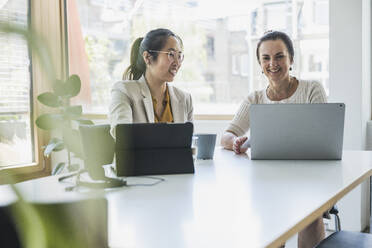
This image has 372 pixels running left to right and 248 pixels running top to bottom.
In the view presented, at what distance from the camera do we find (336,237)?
5.18 ft

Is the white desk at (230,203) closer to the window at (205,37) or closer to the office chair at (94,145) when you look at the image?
the office chair at (94,145)

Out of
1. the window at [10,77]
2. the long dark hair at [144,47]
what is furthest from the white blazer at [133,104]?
the window at [10,77]

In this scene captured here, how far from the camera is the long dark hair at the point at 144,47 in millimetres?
2566

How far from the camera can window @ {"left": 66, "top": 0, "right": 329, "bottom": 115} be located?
3.64 m

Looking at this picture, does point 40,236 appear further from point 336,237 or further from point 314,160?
point 314,160

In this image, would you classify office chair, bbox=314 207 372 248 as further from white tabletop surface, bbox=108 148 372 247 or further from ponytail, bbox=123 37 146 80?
ponytail, bbox=123 37 146 80

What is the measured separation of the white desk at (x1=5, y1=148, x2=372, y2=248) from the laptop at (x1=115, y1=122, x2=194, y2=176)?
0.06 m

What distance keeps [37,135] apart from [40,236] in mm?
4330

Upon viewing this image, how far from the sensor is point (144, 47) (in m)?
2.62

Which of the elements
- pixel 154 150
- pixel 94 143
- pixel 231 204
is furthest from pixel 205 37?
pixel 231 204

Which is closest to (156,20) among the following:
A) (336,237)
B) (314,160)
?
(314,160)

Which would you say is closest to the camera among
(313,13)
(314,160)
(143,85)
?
(314,160)

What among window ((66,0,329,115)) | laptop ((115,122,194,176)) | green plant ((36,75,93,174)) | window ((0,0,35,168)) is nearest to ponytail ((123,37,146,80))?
green plant ((36,75,93,174))

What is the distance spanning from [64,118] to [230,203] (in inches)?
28.7
